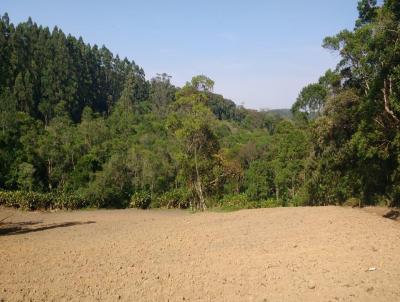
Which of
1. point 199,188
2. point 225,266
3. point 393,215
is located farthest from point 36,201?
point 225,266

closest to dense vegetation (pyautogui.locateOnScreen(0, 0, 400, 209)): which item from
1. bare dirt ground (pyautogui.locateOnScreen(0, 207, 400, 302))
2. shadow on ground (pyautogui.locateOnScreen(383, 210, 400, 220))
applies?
shadow on ground (pyautogui.locateOnScreen(383, 210, 400, 220))

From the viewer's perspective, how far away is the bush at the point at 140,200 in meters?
51.1

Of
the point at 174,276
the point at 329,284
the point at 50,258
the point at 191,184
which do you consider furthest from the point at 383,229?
the point at 191,184

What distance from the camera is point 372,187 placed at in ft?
79.4

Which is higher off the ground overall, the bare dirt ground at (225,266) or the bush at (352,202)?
the bare dirt ground at (225,266)

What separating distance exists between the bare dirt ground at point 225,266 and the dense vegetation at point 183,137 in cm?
631

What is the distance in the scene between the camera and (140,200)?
168 feet

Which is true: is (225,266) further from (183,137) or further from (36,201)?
(36,201)

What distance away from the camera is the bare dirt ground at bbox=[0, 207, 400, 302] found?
305 inches

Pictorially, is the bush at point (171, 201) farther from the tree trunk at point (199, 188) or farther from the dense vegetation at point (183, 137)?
the tree trunk at point (199, 188)

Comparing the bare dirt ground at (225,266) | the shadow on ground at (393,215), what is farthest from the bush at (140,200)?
the bare dirt ground at (225,266)

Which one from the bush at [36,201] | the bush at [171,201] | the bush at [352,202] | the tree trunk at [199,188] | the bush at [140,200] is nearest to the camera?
the bush at [352,202]

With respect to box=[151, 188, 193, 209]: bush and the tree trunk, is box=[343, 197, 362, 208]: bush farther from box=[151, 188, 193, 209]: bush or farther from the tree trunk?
box=[151, 188, 193, 209]: bush

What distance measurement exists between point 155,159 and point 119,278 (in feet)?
151
